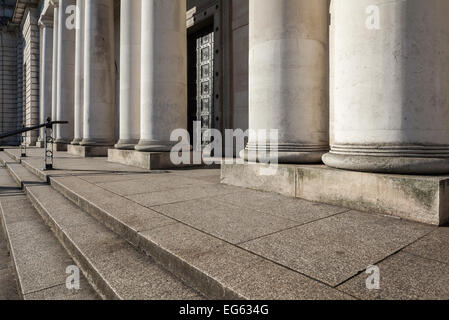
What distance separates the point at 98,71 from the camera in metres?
15.5

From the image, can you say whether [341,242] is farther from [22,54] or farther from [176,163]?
[22,54]

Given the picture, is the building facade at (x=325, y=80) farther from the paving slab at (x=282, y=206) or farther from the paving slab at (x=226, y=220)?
the paving slab at (x=226, y=220)

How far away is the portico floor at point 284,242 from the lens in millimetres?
2453

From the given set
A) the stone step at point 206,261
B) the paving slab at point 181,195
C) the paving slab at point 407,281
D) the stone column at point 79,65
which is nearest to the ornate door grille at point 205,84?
the stone column at point 79,65

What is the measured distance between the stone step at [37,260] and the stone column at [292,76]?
412 cm

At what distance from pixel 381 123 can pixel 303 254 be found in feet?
8.86

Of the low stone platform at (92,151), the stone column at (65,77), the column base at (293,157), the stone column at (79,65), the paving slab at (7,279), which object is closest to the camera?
the paving slab at (7,279)

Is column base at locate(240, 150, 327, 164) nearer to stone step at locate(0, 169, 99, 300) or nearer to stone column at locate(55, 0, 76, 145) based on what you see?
stone step at locate(0, 169, 99, 300)

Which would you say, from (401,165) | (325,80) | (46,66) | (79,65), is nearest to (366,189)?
(401,165)

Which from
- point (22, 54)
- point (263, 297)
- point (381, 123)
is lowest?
point (263, 297)

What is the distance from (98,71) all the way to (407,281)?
52.7 ft

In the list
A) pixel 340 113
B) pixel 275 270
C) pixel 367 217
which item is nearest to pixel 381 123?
pixel 340 113

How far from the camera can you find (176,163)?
10617 millimetres

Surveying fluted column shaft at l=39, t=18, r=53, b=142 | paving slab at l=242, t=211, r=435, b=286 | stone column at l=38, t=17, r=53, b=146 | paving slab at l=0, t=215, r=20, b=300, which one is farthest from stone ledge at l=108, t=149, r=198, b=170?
fluted column shaft at l=39, t=18, r=53, b=142
